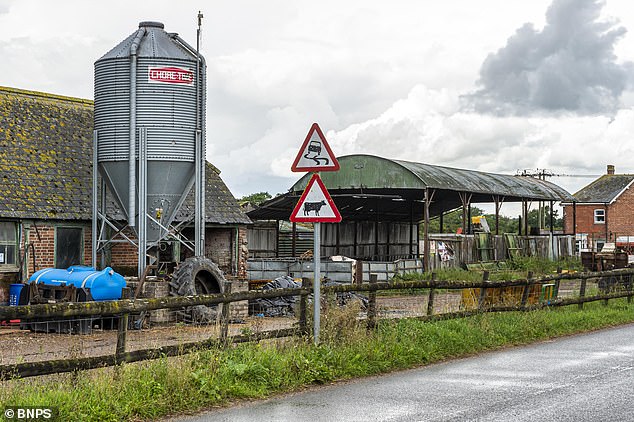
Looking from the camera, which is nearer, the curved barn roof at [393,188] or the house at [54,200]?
the house at [54,200]

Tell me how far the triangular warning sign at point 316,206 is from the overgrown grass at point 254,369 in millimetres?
1490

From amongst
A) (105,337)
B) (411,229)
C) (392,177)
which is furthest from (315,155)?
(411,229)

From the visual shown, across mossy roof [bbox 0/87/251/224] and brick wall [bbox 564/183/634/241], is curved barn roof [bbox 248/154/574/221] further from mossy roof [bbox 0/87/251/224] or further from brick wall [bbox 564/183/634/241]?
brick wall [bbox 564/183/634/241]

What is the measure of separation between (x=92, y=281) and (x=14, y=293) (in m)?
2.73

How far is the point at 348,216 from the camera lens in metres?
40.8

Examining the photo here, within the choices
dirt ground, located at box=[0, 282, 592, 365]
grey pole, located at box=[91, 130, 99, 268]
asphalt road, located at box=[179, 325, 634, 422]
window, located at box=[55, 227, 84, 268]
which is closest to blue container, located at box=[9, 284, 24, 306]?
dirt ground, located at box=[0, 282, 592, 365]

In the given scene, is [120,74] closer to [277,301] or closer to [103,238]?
A: [103,238]

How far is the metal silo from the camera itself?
2064 cm

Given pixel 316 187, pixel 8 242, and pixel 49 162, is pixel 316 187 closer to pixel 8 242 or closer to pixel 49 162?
pixel 8 242

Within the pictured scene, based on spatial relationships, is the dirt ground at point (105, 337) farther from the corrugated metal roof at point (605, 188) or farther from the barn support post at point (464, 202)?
the corrugated metal roof at point (605, 188)

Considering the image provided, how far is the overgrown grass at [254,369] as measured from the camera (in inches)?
331

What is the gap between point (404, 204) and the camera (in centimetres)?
4250

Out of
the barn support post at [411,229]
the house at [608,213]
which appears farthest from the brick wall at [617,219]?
the barn support post at [411,229]

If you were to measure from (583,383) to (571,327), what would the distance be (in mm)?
6323
